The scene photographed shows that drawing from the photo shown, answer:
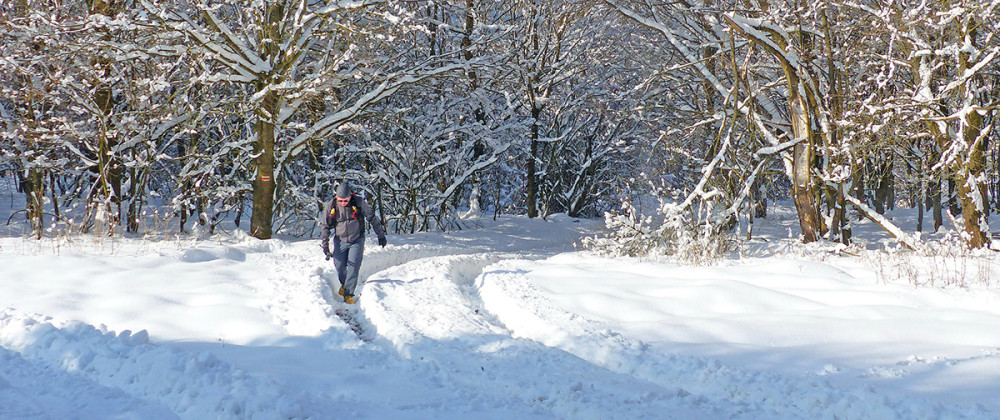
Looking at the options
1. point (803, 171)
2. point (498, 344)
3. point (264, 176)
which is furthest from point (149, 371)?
point (803, 171)

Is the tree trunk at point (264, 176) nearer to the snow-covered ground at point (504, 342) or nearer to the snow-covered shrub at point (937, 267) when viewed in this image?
the snow-covered ground at point (504, 342)

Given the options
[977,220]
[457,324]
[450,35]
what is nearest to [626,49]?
[450,35]

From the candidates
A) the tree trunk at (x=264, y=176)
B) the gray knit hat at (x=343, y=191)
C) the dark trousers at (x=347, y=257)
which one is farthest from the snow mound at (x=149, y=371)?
the tree trunk at (x=264, y=176)

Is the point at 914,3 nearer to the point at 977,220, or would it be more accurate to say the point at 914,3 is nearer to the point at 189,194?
the point at 977,220

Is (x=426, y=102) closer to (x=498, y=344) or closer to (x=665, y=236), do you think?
(x=665, y=236)

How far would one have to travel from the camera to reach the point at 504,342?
5.61m

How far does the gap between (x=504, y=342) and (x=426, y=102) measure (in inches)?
630

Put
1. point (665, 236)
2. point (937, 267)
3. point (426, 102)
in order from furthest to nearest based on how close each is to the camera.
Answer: point (426, 102), point (665, 236), point (937, 267)

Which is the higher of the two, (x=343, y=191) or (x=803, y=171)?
(x=803, y=171)

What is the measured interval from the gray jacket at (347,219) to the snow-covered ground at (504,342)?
2.49 ft

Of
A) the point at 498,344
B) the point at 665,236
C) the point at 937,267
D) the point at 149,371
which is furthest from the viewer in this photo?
the point at 665,236

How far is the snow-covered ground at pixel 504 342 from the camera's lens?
158 inches

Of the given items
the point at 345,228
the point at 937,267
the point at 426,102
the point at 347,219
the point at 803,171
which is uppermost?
the point at 426,102

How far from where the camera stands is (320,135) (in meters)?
14.0
